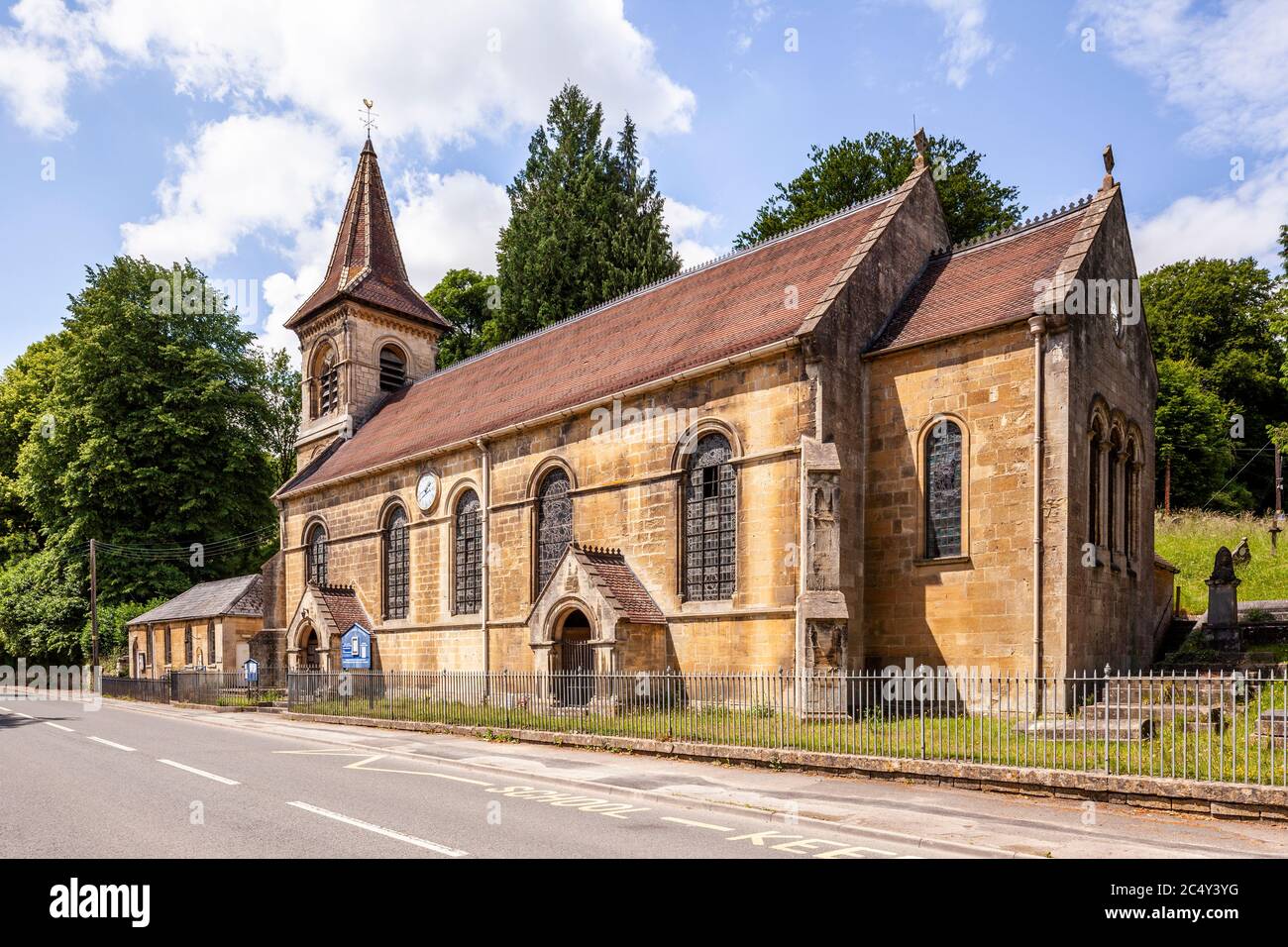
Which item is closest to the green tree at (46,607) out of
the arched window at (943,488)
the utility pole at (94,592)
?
the utility pole at (94,592)

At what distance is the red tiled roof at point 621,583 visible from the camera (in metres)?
19.9

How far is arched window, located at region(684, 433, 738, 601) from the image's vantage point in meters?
19.6

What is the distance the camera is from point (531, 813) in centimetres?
1008

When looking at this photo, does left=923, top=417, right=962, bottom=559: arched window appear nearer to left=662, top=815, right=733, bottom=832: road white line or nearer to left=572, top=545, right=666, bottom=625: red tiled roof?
left=572, top=545, right=666, bottom=625: red tiled roof

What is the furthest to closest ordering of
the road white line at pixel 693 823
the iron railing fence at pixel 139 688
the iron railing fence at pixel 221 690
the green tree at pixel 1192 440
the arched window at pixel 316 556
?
the green tree at pixel 1192 440, the arched window at pixel 316 556, the iron railing fence at pixel 139 688, the iron railing fence at pixel 221 690, the road white line at pixel 693 823

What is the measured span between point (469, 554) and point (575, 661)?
23.0ft

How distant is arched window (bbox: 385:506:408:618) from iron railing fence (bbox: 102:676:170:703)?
931 centimetres

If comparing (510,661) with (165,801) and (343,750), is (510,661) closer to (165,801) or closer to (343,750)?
(343,750)

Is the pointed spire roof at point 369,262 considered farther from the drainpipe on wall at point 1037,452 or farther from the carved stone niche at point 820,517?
the drainpipe on wall at point 1037,452

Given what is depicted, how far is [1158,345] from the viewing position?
49.1 meters

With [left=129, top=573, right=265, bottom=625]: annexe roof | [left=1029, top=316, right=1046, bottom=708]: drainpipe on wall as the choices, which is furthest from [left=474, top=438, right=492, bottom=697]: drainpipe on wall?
[left=129, top=573, right=265, bottom=625]: annexe roof

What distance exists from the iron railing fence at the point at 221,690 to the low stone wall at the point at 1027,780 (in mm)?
18874

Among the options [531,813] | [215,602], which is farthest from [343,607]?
[531,813]

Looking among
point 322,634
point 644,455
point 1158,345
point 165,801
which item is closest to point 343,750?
point 165,801
